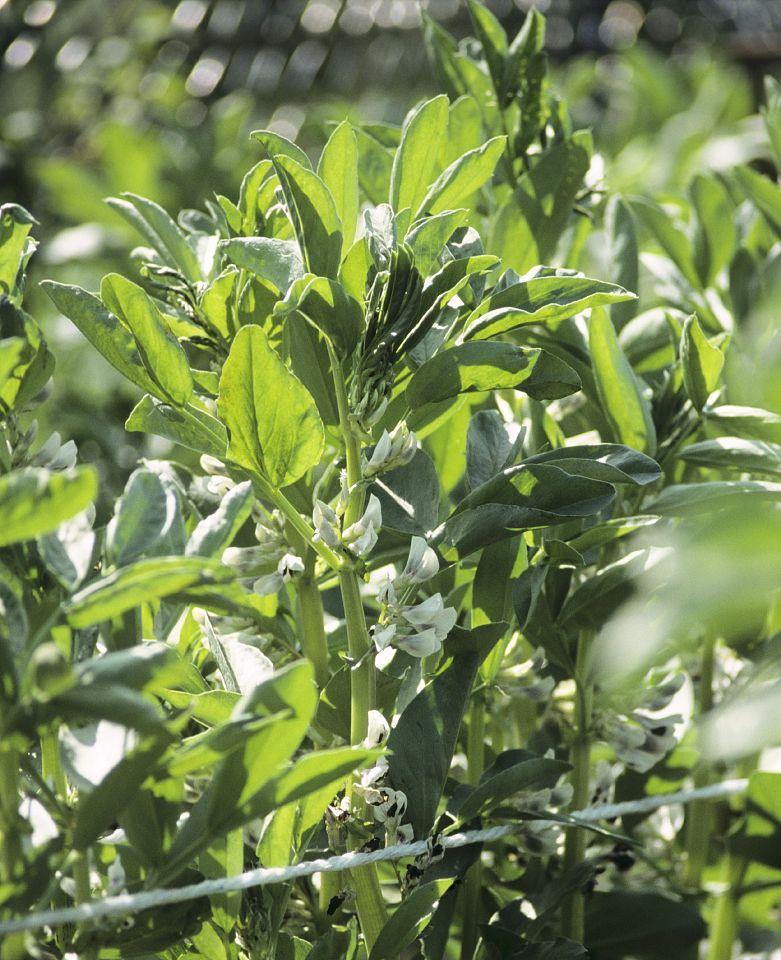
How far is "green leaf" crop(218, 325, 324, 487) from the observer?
0.44m

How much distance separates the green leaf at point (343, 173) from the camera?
0.54 metres

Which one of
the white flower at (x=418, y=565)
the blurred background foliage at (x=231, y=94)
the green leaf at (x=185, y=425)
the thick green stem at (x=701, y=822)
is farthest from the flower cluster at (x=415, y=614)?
the blurred background foliage at (x=231, y=94)

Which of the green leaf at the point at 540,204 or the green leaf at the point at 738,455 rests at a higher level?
the green leaf at the point at 540,204

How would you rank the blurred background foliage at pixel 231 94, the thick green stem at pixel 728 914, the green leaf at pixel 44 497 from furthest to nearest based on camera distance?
the blurred background foliage at pixel 231 94 < the thick green stem at pixel 728 914 < the green leaf at pixel 44 497

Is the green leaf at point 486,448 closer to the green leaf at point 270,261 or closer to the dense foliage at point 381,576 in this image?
the dense foliage at point 381,576

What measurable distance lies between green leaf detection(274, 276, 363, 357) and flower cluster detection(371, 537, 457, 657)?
0.09m

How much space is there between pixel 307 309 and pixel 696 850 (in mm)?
478

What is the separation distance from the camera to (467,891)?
59 cm

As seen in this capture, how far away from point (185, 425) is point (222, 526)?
0.31ft

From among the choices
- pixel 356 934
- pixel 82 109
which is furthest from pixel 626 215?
pixel 82 109

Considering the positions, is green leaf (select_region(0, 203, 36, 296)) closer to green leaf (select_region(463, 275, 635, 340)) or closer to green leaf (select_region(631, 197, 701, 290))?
green leaf (select_region(463, 275, 635, 340))

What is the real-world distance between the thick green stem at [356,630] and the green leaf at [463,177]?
0.10 metres

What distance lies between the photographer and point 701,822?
28.5 inches

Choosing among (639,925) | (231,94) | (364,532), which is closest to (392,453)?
(364,532)
